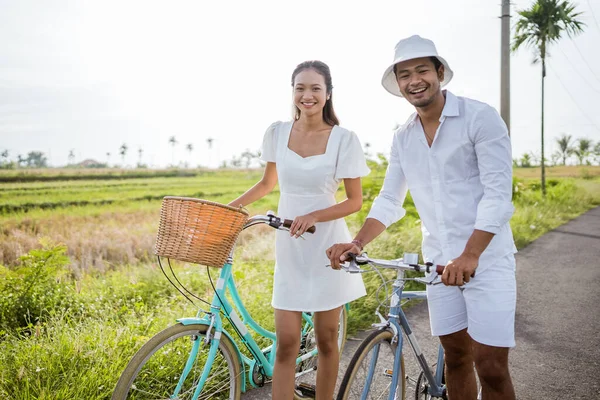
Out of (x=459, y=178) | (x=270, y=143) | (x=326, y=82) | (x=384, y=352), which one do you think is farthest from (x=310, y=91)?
(x=384, y=352)

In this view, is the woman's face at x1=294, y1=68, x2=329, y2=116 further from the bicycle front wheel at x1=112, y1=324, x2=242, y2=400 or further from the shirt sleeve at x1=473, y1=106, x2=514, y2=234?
the bicycle front wheel at x1=112, y1=324, x2=242, y2=400

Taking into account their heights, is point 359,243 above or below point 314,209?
below

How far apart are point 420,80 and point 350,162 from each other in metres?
0.66

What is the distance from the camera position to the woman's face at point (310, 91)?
2807 millimetres

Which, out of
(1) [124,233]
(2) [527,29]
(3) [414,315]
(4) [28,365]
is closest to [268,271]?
Result: (3) [414,315]

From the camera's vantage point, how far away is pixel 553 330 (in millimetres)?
5023

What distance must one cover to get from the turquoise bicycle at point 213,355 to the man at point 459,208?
720 millimetres

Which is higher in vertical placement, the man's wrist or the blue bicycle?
the man's wrist

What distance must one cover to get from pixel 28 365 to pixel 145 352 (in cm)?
141

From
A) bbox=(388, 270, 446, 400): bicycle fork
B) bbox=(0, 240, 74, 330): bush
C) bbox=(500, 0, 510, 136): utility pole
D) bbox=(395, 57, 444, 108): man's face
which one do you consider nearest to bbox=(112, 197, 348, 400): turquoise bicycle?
bbox=(388, 270, 446, 400): bicycle fork

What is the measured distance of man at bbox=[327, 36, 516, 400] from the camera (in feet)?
6.88

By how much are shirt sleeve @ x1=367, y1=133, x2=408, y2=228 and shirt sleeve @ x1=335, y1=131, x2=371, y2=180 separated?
219 mm

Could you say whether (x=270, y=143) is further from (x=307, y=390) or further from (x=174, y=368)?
(x=174, y=368)

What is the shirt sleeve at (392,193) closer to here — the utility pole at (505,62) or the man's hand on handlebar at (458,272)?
the man's hand on handlebar at (458,272)
